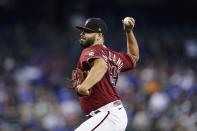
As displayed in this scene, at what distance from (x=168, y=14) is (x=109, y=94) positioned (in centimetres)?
1363

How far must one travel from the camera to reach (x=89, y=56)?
7000mm

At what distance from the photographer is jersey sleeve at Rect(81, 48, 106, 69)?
6988mm

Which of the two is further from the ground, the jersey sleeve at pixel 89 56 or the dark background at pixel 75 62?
the jersey sleeve at pixel 89 56

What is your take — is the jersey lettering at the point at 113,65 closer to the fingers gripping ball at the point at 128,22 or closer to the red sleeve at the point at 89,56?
the red sleeve at the point at 89,56

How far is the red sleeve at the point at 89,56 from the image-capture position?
22.9 ft

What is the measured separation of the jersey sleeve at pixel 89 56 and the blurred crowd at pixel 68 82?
5.78m

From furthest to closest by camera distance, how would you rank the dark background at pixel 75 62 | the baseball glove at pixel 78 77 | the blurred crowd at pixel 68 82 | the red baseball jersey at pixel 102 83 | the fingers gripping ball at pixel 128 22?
the dark background at pixel 75 62 → the blurred crowd at pixel 68 82 → the fingers gripping ball at pixel 128 22 → the red baseball jersey at pixel 102 83 → the baseball glove at pixel 78 77

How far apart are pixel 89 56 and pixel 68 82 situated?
7013mm

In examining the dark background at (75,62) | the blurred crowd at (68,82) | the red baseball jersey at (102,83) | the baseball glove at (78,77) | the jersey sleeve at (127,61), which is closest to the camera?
the baseball glove at (78,77)

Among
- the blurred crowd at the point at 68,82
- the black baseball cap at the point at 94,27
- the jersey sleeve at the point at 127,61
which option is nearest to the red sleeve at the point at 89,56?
the black baseball cap at the point at 94,27

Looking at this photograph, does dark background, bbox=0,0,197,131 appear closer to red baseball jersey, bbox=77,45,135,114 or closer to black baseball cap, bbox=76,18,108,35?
red baseball jersey, bbox=77,45,135,114

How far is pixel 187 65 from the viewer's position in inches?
648

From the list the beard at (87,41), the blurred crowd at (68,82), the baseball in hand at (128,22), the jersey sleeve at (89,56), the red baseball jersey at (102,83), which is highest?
the baseball in hand at (128,22)

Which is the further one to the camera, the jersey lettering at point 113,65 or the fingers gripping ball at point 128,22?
the fingers gripping ball at point 128,22
